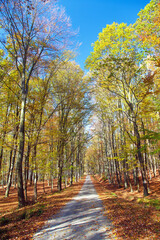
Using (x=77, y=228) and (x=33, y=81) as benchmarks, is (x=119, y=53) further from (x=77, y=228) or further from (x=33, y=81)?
(x=77, y=228)

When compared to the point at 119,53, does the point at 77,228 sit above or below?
below

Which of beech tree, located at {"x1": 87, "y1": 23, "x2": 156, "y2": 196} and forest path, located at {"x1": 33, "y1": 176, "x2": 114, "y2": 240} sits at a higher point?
beech tree, located at {"x1": 87, "y1": 23, "x2": 156, "y2": 196}

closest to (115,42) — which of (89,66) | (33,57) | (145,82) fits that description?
(89,66)

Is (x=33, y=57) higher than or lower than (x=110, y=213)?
higher

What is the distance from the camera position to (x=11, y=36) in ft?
29.1

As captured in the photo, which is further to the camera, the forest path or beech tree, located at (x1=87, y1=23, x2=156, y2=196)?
beech tree, located at (x1=87, y1=23, x2=156, y2=196)

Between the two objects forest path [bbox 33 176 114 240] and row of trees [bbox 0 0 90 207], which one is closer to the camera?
forest path [bbox 33 176 114 240]

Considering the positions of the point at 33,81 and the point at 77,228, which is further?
the point at 33,81

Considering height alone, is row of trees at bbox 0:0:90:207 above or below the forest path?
above

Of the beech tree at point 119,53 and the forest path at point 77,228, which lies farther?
the beech tree at point 119,53

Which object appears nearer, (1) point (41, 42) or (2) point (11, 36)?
(2) point (11, 36)

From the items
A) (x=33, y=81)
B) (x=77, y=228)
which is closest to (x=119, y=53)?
(x=33, y=81)

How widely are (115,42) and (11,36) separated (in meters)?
7.48

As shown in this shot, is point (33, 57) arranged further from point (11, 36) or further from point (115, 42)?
point (115, 42)
